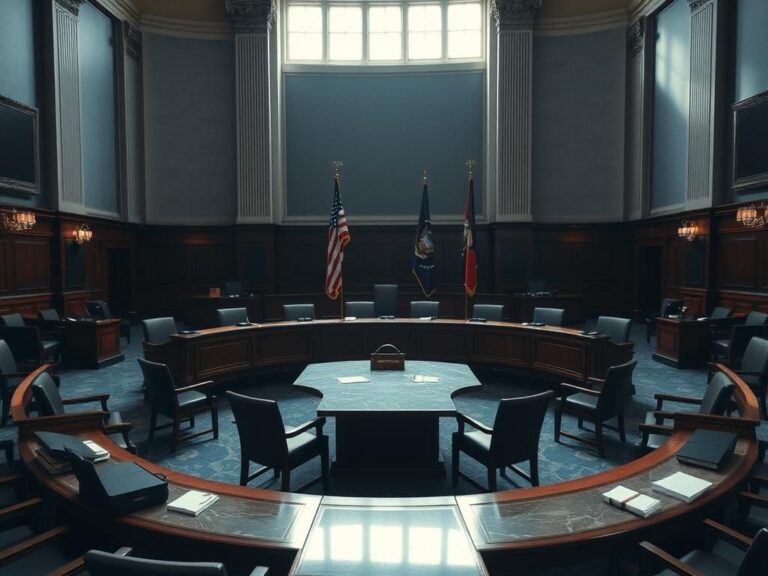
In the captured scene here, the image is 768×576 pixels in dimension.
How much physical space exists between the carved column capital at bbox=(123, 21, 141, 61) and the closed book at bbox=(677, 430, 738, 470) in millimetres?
13767

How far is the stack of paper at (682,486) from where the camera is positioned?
2.23 m

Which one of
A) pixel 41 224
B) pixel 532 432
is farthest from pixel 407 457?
pixel 41 224

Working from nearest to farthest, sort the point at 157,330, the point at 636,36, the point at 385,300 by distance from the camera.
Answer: the point at 157,330, the point at 385,300, the point at 636,36

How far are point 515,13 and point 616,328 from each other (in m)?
9.31

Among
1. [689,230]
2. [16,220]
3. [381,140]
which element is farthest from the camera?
[381,140]

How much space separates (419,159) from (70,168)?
785 centimetres

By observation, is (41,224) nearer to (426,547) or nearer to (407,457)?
(407,457)

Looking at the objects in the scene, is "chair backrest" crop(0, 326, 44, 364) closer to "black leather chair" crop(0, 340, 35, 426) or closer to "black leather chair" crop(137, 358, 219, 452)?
"black leather chair" crop(0, 340, 35, 426)

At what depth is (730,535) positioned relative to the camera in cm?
204

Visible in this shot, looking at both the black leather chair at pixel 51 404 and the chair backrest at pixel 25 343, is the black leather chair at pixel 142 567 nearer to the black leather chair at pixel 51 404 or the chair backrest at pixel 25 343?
the black leather chair at pixel 51 404

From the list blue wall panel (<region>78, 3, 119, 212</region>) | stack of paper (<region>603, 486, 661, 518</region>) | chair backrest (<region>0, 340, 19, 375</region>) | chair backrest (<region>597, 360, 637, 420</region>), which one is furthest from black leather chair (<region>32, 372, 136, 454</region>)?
blue wall panel (<region>78, 3, 119, 212</region>)

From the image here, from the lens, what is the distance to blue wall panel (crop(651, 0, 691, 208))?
10.7 metres

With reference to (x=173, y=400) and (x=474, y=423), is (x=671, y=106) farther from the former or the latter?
(x=173, y=400)

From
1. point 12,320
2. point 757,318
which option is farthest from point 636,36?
point 12,320
